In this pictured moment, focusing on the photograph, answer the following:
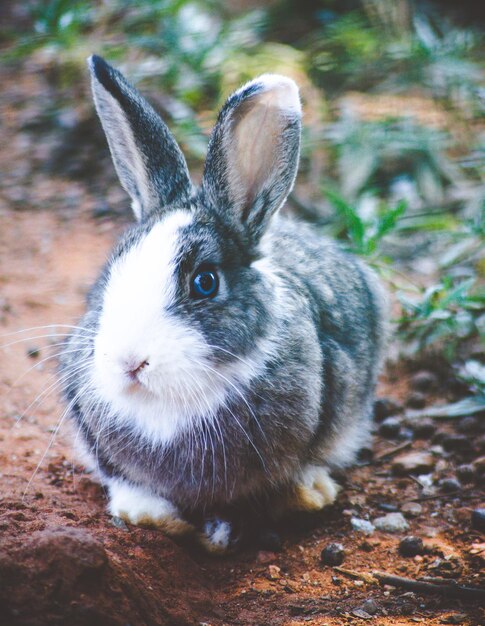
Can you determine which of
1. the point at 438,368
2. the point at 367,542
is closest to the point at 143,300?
the point at 367,542

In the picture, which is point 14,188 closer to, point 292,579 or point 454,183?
point 454,183

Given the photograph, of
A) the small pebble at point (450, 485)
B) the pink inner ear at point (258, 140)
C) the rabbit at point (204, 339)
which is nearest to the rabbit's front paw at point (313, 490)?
the rabbit at point (204, 339)

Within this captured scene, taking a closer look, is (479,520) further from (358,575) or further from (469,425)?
(469,425)

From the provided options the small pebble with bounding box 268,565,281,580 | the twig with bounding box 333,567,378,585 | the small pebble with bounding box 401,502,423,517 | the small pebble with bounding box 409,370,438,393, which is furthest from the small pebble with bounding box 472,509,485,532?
the small pebble with bounding box 409,370,438,393

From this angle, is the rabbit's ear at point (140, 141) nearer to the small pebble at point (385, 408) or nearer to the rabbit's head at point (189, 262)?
the rabbit's head at point (189, 262)

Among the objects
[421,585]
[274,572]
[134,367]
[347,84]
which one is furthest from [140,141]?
[347,84]

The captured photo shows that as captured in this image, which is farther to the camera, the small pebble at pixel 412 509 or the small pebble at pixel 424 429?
the small pebble at pixel 424 429
